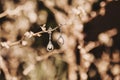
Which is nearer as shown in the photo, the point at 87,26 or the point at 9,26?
the point at 9,26

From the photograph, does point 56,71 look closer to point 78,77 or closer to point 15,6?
point 78,77

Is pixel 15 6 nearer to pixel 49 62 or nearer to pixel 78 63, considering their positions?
pixel 49 62

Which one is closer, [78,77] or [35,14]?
[35,14]

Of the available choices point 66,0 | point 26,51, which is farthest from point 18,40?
point 66,0

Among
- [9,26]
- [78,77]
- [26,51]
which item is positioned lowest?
[78,77]

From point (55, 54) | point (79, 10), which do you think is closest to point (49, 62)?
point (55, 54)

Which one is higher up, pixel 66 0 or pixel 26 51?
pixel 66 0
